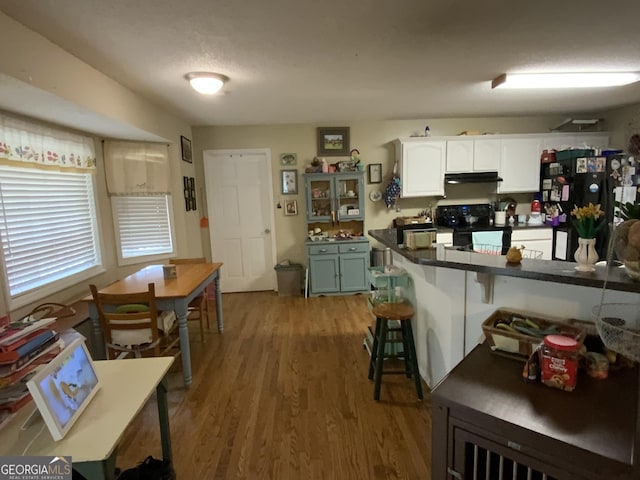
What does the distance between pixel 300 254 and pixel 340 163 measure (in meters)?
1.42

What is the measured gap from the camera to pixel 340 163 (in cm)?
465

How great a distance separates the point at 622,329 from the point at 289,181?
4156mm

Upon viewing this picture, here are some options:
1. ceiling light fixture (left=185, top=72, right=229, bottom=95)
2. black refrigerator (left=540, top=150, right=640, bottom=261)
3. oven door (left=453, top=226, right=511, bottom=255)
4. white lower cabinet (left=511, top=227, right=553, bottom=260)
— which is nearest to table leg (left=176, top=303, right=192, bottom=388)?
ceiling light fixture (left=185, top=72, right=229, bottom=95)

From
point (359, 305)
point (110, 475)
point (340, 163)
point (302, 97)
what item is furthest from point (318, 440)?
point (340, 163)

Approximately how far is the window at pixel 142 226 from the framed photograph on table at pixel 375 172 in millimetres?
2661

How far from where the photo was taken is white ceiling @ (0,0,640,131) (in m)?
1.77

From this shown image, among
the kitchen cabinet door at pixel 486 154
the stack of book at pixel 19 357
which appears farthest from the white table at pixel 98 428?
the kitchen cabinet door at pixel 486 154

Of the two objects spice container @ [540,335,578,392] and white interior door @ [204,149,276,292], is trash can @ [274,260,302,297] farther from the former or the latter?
spice container @ [540,335,578,392]

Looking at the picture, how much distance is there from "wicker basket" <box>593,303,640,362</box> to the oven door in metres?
3.22

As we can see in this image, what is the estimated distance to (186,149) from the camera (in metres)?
4.36

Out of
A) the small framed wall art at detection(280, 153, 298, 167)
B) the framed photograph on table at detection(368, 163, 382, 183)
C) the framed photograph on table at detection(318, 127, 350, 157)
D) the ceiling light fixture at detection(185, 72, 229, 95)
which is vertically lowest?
the framed photograph on table at detection(368, 163, 382, 183)

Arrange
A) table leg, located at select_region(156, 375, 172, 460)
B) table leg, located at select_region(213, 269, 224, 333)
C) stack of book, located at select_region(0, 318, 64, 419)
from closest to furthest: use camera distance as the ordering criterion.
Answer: stack of book, located at select_region(0, 318, 64, 419) → table leg, located at select_region(156, 375, 172, 460) → table leg, located at select_region(213, 269, 224, 333)

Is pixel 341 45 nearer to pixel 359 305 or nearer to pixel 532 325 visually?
pixel 532 325

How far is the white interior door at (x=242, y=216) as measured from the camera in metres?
4.77
